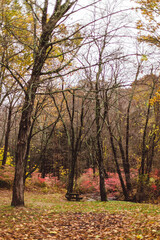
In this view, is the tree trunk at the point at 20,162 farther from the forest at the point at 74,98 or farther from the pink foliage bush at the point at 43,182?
the pink foliage bush at the point at 43,182

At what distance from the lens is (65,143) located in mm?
24359

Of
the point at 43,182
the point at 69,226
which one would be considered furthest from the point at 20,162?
the point at 43,182

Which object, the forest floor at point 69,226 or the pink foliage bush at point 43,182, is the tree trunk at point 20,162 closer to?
the forest floor at point 69,226

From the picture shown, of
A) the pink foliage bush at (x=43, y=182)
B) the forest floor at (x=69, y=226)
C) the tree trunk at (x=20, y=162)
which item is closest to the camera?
the forest floor at (x=69, y=226)

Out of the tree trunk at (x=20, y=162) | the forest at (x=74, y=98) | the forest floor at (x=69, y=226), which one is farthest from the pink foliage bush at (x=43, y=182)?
the forest floor at (x=69, y=226)

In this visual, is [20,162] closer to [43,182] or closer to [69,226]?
[69,226]

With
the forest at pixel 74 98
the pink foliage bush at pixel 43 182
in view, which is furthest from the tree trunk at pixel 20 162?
the pink foliage bush at pixel 43 182

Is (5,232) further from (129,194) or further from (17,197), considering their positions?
(129,194)

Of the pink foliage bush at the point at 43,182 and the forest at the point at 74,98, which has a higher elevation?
the forest at the point at 74,98

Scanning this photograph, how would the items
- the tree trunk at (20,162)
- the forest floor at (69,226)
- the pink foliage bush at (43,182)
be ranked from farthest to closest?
the pink foliage bush at (43,182) → the tree trunk at (20,162) → the forest floor at (69,226)

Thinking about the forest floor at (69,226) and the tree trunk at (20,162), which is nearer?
the forest floor at (69,226)

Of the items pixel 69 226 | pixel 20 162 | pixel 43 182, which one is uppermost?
pixel 20 162

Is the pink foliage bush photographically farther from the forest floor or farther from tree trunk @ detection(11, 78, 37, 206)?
the forest floor

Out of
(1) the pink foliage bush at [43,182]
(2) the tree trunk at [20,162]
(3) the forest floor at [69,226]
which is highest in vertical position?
(2) the tree trunk at [20,162]
